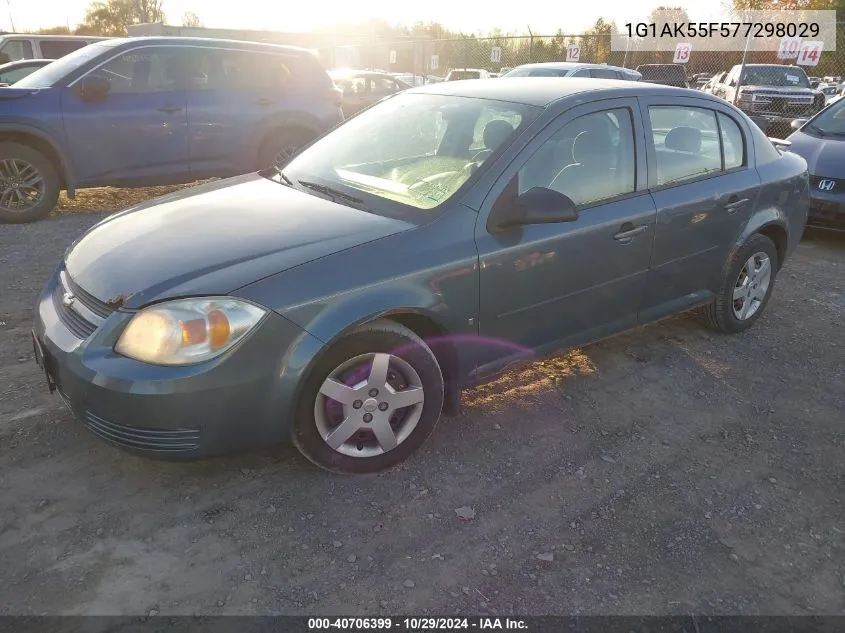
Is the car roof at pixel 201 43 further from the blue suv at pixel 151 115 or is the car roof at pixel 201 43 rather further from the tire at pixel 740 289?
the tire at pixel 740 289

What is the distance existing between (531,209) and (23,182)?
5.92 meters

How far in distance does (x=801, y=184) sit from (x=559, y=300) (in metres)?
2.47

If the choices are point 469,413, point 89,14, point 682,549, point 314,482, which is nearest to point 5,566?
point 314,482

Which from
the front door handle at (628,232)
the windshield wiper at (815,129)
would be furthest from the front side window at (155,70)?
the windshield wiper at (815,129)

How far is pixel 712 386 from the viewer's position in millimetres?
3879

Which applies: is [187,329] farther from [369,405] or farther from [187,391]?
[369,405]

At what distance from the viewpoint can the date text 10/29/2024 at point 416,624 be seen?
216 cm

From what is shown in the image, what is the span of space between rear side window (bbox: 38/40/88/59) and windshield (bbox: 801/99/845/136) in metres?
14.1

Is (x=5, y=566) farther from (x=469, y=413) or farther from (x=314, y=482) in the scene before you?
(x=469, y=413)

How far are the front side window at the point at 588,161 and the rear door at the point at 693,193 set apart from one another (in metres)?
0.19

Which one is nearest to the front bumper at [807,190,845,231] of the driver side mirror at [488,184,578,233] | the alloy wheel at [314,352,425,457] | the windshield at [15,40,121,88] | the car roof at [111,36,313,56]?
the driver side mirror at [488,184,578,233]

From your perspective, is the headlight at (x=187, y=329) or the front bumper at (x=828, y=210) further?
the front bumper at (x=828, y=210)

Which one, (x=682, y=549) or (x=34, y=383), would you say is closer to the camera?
(x=682, y=549)

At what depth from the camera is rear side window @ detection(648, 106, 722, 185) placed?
12.1ft
